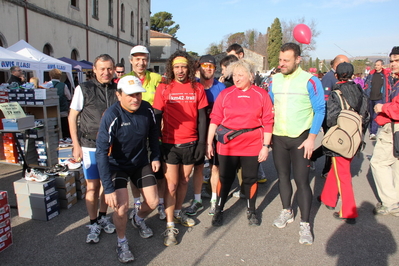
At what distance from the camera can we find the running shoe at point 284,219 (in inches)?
142

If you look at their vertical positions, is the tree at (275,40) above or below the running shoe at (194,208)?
above

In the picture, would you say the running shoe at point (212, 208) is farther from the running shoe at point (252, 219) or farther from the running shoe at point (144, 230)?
the running shoe at point (144, 230)

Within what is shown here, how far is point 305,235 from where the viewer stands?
129 inches

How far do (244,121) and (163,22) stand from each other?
6734cm

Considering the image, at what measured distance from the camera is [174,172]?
3.33 metres

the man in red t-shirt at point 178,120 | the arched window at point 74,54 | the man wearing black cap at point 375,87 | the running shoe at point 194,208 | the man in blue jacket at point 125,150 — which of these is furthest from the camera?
the arched window at point 74,54

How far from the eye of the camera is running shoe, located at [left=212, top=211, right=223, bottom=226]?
12.0 ft

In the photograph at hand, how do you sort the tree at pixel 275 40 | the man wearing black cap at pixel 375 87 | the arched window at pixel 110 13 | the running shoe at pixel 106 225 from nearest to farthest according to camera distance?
the running shoe at pixel 106 225
the man wearing black cap at pixel 375 87
the arched window at pixel 110 13
the tree at pixel 275 40

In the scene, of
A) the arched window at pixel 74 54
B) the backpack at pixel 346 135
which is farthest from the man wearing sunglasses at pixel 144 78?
the arched window at pixel 74 54

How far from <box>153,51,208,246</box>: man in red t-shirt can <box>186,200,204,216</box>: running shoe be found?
1.99 ft

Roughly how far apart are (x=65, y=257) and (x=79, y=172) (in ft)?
5.47

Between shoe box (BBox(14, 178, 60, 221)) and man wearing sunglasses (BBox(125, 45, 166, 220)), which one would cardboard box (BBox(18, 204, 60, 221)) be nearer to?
shoe box (BBox(14, 178, 60, 221))

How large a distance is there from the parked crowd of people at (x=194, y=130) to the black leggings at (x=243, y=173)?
12 millimetres

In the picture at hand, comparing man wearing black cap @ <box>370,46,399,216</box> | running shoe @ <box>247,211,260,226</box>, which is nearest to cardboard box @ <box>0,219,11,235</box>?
running shoe @ <box>247,211,260,226</box>
